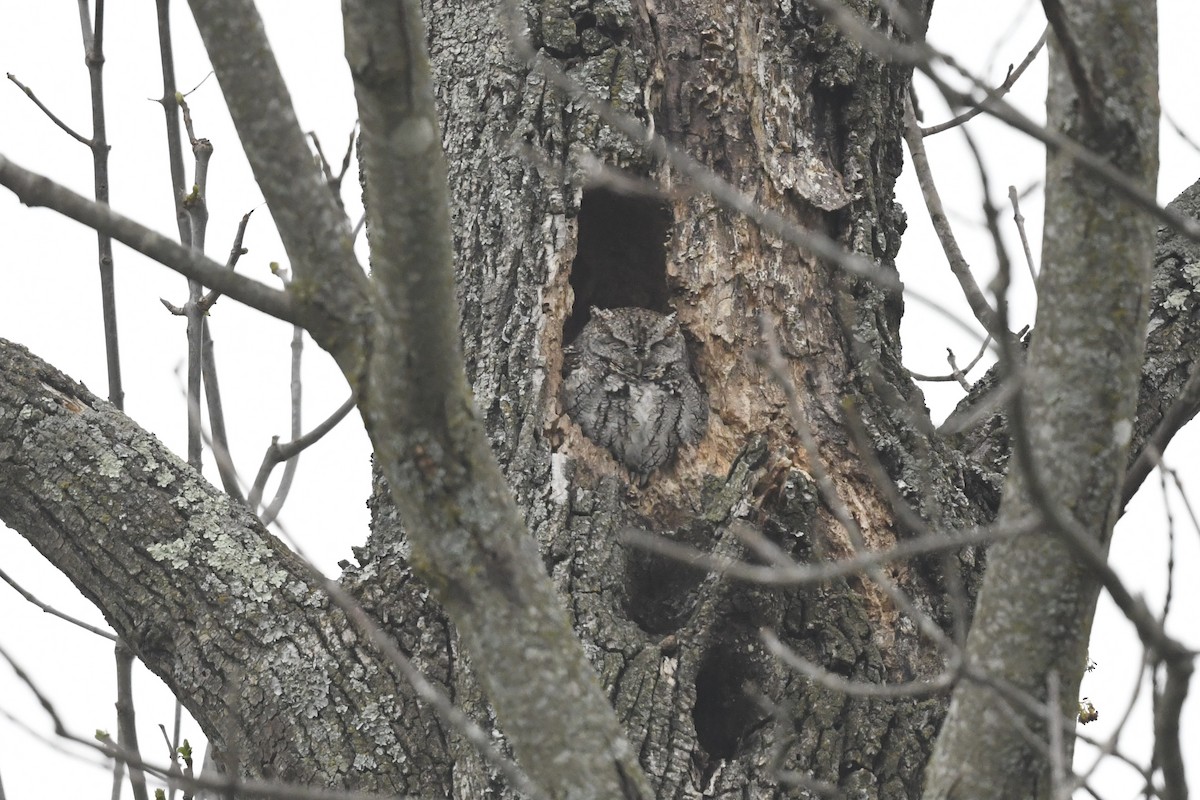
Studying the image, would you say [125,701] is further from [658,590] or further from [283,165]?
[283,165]

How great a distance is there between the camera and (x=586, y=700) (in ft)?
5.91

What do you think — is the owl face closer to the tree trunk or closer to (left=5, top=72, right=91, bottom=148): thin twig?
the tree trunk

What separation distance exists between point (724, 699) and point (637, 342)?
1.54 metres

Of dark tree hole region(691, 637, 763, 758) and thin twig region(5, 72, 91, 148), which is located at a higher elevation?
thin twig region(5, 72, 91, 148)

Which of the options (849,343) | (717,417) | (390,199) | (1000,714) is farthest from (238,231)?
(1000,714)

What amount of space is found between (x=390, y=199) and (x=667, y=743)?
56.4 inches

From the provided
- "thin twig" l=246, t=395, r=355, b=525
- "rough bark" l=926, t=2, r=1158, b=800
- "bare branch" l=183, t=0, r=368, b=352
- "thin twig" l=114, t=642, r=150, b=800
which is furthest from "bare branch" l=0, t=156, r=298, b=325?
"thin twig" l=114, t=642, r=150, b=800

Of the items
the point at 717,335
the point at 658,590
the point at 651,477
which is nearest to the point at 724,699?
Answer: the point at 658,590

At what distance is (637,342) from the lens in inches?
165

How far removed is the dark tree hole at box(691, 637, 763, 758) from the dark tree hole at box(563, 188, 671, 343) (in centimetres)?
117

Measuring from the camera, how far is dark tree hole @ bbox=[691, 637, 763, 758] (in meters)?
2.85

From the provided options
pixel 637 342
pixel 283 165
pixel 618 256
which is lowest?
pixel 283 165

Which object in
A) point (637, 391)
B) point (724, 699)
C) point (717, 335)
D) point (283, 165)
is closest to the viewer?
point (283, 165)

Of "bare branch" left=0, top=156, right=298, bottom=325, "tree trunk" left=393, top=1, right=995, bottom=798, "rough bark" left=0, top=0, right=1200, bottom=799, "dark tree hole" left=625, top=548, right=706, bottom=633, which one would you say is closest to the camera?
"bare branch" left=0, top=156, right=298, bottom=325
